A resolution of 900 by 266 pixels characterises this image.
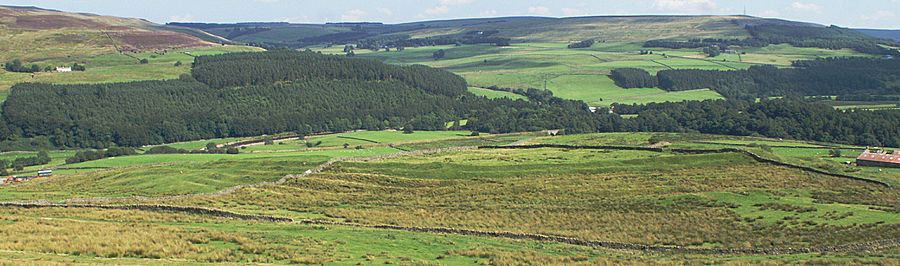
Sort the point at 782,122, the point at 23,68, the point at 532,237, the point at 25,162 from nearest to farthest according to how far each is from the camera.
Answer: the point at 532,237 < the point at 25,162 < the point at 782,122 < the point at 23,68

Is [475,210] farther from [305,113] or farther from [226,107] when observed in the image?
[226,107]

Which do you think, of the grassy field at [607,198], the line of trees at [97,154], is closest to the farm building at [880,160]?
the grassy field at [607,198]

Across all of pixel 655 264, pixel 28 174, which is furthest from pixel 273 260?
pixel 28 174

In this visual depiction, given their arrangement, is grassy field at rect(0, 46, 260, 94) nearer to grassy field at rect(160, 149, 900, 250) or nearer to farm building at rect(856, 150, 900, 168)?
grassy field at rect(160, 149, 900, 250)

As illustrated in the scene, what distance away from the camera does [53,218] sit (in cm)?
6359

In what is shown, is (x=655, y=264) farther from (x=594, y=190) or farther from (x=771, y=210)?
(x=594, y=190)

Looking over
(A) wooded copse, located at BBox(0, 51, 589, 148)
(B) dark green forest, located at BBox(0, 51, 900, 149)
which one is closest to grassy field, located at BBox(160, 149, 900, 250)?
(B) dark green forest, located at BBox(0, 51, 900, 149)

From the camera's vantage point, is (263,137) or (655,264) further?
(263,137)

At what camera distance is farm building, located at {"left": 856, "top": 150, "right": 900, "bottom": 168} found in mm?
92125

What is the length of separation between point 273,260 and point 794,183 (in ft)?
145

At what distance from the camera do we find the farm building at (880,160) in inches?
3627

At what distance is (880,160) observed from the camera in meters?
93.4

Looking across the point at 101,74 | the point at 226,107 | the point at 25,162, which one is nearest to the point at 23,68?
the point at 101,74

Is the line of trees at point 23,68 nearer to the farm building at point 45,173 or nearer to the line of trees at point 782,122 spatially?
the farm building at point 45,173
